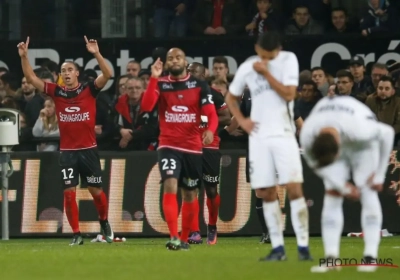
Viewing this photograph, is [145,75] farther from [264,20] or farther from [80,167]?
[80,167]

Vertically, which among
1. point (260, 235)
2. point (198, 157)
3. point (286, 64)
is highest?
point (286, 64)

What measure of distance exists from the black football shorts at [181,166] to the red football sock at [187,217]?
22 cm

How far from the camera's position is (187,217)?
15.2m

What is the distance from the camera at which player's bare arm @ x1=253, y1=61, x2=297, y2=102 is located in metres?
12.3

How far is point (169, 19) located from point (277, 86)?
9.07 meters

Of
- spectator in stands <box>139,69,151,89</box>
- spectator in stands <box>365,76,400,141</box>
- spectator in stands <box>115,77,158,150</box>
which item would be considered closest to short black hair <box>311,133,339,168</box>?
spectator in stands <box>365,76,400,141</box>

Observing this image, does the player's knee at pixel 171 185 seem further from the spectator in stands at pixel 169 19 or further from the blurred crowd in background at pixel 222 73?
the spectator in stands at pixel 169 19

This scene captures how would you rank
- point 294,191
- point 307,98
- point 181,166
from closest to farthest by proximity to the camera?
point 294,191 → point 181,166 → point 307,98

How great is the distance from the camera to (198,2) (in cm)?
2123

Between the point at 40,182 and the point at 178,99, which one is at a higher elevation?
the point at 178,99

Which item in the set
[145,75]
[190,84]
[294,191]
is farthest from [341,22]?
[294,191]

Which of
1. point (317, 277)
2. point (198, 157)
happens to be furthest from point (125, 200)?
point (317, 277)

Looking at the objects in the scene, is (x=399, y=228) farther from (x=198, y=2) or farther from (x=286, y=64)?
(x=286, y=64)

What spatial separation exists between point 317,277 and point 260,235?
8161 millimetres
